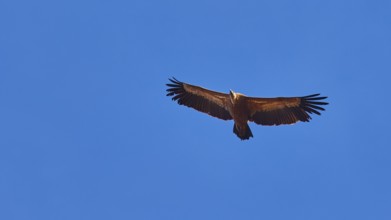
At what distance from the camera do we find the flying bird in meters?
34.3

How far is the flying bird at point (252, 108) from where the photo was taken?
34281 mm

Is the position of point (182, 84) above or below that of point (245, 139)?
above

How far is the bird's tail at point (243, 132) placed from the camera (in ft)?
112

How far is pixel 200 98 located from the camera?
35656mm

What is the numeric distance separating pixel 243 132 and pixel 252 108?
0.88 m

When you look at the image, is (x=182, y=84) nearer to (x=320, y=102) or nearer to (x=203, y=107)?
(x=203, y=107)

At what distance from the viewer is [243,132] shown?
34.3 m

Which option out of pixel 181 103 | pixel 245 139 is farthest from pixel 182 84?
pixel 245 139

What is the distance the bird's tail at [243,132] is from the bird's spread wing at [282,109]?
19.7 inches

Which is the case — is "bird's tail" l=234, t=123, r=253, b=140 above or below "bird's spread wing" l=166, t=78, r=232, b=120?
below

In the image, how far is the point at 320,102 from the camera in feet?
112

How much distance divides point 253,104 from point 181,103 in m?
2.53

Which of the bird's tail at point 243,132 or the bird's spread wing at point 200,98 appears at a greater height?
the bird's spread wing at point 200,98

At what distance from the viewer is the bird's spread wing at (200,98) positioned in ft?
116
